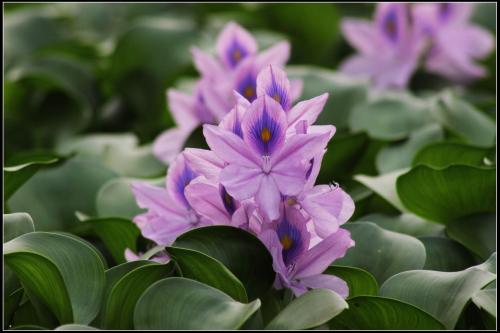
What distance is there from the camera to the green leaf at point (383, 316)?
3.65 ft

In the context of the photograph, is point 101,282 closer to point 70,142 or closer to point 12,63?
point 70,142

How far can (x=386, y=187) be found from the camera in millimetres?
1626

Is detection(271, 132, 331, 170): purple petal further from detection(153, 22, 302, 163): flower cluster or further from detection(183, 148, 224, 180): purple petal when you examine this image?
detection(153, 22, 302, 163): flower cluster

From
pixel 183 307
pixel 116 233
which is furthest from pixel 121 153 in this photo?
pixel 183 307

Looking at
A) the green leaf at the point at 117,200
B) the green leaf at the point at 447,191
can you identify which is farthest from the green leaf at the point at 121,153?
the green leaf at the point at 447,191

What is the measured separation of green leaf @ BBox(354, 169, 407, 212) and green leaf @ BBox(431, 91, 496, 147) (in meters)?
0.35

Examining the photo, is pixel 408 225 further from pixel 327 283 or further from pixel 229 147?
pixel 229 147

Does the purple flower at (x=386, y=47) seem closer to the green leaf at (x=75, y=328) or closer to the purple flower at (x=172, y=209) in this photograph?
the purple flower at (x=172, y=209)

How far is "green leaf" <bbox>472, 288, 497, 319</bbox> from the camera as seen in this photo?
1.13 meters

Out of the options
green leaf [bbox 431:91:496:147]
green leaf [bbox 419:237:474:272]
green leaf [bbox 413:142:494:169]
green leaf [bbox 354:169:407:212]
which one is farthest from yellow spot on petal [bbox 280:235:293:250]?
green leaf [bbox 431:91:496:147]

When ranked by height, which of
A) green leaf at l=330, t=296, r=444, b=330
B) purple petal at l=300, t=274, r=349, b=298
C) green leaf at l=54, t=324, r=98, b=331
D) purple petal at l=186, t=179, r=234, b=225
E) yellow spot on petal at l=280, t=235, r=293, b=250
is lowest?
green leaf at l=330, t=296, r=444, b=330

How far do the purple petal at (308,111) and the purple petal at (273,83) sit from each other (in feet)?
0.09

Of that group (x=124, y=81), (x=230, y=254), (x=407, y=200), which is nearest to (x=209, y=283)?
(x=230, y=254)

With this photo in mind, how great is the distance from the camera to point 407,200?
1551 mm
